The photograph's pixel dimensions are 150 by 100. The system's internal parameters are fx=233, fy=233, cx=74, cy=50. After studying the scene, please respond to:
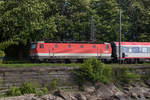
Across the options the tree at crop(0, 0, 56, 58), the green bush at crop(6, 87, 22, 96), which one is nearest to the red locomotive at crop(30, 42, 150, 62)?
the tree at crop(0, 0, 56, 58)

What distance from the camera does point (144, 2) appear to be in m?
41.7

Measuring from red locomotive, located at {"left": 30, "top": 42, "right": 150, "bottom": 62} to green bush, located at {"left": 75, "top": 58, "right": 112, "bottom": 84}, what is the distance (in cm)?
622

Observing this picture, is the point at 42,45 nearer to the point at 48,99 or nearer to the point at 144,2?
the point at 48,99

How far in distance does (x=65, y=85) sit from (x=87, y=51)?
27.5 ft

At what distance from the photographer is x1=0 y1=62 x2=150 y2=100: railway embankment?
21286mm

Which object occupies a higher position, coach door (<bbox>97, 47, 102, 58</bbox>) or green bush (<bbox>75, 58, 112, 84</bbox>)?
coach door (<bbox>97, 47, 102, 58</bbox>)

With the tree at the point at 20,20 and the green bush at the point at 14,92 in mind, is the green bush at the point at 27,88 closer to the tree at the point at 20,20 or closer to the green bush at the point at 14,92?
the green bush at the point at 14,92

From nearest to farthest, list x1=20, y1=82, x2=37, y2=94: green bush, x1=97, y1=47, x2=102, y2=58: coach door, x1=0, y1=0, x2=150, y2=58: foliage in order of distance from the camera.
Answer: x1=20, y1=82, x2=37, y2=94: green bush, x1=97, y1=47, x2=102, y2=58: coach door, x1=0, y1=0, x2=150, y2=58: foliage

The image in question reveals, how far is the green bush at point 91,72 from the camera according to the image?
2288 centimetres

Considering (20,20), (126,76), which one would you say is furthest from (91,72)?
(20,20)

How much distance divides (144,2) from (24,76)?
93.2 ft

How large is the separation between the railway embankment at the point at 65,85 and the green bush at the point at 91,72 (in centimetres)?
46

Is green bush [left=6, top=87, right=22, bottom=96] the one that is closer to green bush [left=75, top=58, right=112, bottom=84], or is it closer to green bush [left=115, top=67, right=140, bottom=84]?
green bush [left=75, top=58, right=112, bottom=84]

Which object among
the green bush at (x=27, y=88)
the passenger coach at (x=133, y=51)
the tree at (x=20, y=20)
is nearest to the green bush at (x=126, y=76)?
the passenger coach at (x=133, y=51)
